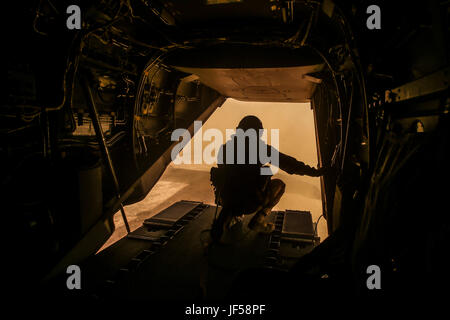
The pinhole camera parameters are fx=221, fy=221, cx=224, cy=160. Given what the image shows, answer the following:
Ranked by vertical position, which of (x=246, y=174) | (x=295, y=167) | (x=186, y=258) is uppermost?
(x=295, y=167)

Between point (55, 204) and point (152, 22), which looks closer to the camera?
point (55, 204)

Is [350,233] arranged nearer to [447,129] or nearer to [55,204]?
[447,129]

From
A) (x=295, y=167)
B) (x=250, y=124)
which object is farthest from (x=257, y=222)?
(x=250, y=124)

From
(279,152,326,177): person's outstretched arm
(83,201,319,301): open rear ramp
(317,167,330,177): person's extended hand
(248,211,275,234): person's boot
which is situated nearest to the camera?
(83,201,319,301): open rear ramp

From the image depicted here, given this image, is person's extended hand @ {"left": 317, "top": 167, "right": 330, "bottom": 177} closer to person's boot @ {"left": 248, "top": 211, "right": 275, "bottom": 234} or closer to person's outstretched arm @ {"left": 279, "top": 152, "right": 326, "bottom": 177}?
person's outstretched arm @ {"left": 279, "top": 152, "right": 326, "bottom": 177}

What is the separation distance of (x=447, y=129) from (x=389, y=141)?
2.38 feet

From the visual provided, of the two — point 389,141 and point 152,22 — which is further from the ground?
point 152,22

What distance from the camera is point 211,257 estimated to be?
3.32 m

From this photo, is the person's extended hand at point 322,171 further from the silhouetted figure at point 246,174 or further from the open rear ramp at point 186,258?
the open rear ramp at point 186,258

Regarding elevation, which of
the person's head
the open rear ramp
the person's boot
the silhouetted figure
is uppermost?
the person's head

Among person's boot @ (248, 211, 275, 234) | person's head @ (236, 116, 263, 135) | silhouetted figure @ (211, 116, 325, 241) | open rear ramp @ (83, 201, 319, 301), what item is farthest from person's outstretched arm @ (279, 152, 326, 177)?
open rear ramp @ (83, 201, 319, 301)

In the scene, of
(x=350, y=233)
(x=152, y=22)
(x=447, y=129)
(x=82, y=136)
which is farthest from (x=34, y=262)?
(x=447, y=129)

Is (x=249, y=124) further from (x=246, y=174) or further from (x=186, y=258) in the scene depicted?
(x=186, y=258)

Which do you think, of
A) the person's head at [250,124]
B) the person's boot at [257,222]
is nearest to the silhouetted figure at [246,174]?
the person's head at [250,124]
